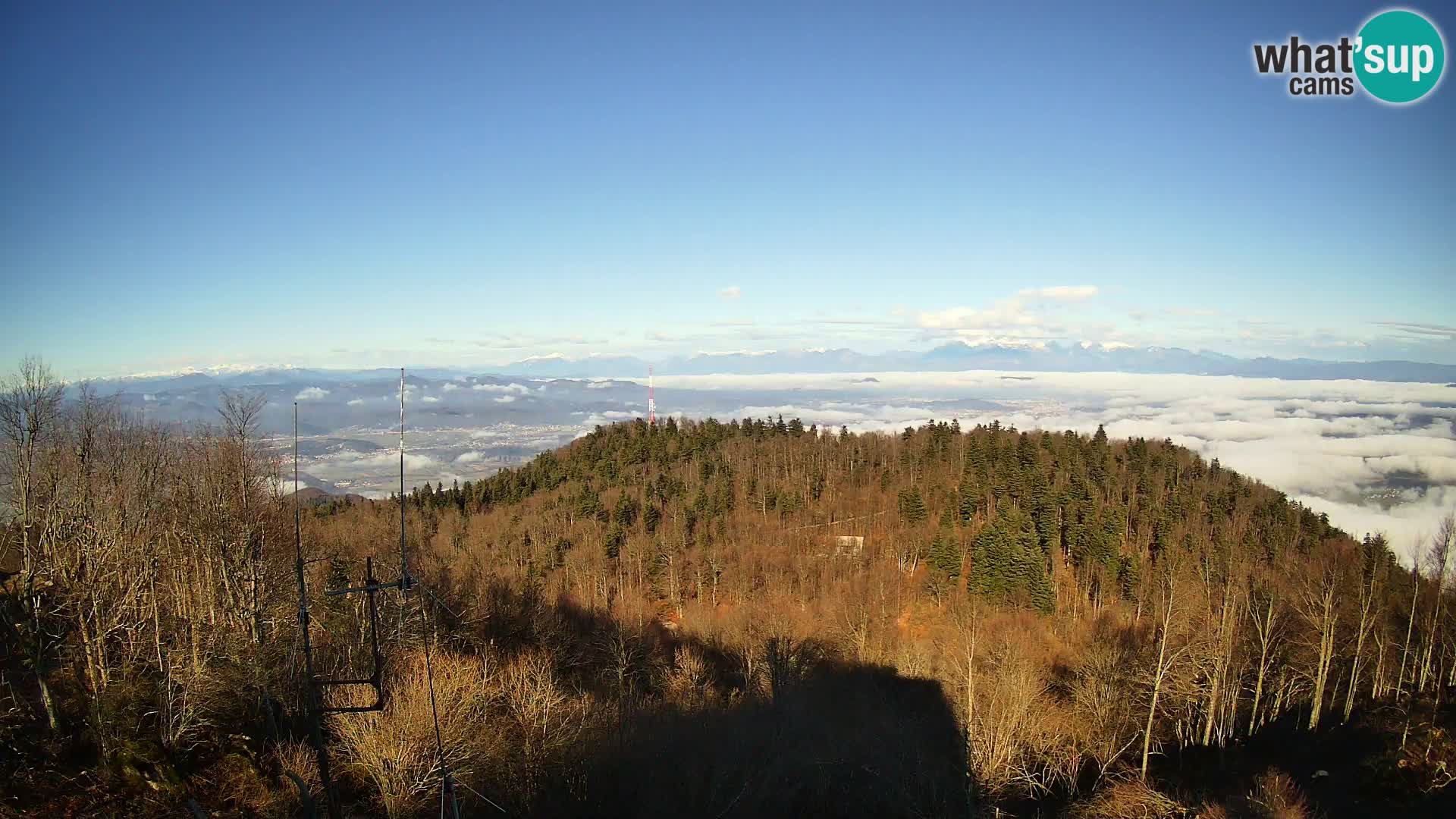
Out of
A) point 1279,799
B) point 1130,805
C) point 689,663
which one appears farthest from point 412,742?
point 1279,799

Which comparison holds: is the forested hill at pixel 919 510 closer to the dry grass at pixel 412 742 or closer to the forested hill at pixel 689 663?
the forested hill at pixel 689 663

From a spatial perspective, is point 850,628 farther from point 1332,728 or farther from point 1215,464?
point 1215,464

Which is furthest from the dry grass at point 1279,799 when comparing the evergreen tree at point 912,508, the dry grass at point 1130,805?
the evergreen tree at point 912,508

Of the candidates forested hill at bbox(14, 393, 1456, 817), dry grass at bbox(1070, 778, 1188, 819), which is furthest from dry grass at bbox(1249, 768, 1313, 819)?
dry grass at bbox(1070, 778, 1188, 819)

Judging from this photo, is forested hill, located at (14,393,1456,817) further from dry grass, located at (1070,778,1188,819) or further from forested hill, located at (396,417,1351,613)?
forested hill, located at (396,417,1351,613)

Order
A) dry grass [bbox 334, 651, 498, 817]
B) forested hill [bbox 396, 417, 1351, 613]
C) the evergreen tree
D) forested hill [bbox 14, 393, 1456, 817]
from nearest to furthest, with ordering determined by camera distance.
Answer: dry grass [bbox 334, 651, 498, 817]
forested hill [bbox 14, 393, 1456, 817]
forested hill [bbox 396, 417, 1351, 613]
the evergreen tree

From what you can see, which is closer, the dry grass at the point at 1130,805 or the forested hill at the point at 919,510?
the dry grass at the point at 1130,805

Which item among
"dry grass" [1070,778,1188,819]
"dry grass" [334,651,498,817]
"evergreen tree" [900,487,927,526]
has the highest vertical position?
"dry grass" [334,651,498,817]

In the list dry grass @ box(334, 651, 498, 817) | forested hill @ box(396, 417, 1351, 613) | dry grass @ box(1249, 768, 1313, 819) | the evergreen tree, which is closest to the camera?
dry grass @ box(334, 651, 498, 817)

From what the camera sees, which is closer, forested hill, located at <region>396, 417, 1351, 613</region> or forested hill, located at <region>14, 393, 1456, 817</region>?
forested hill, located at <region>14, 393, 1456, 817</region>

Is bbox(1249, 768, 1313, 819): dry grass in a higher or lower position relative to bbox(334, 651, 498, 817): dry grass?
lower
